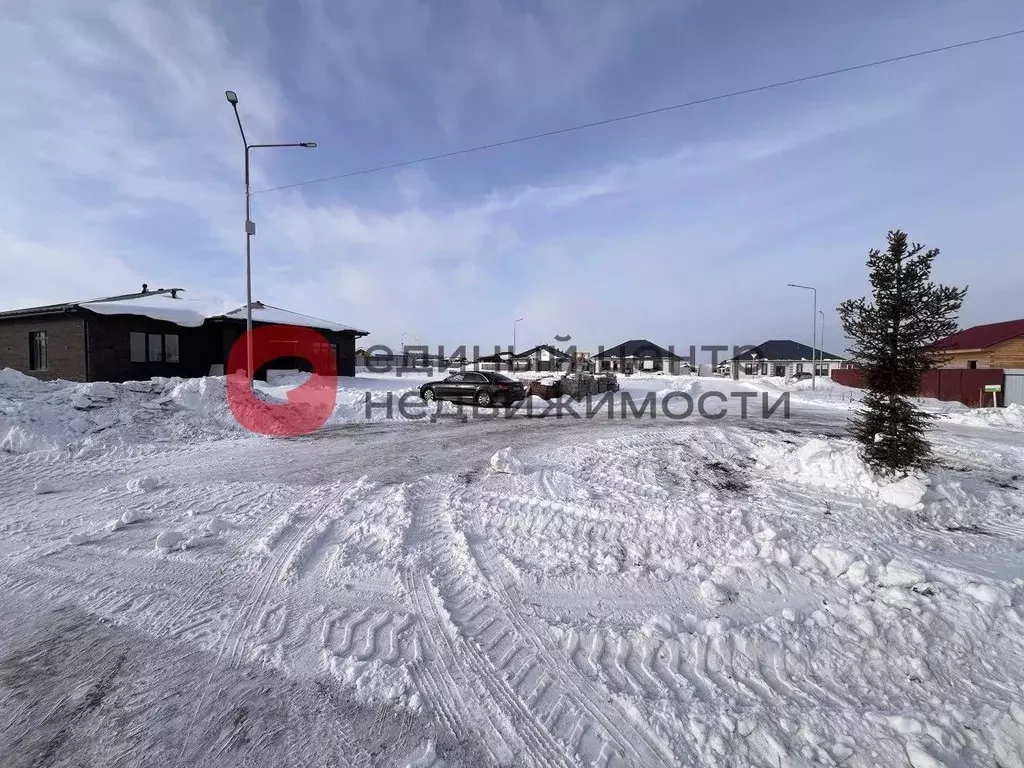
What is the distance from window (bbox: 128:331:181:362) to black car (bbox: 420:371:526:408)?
1315cm

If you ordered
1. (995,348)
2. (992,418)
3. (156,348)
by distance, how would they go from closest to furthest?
1. (992,418)
2. (156,348)
3. (995,348)

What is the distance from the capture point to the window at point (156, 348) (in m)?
20.3

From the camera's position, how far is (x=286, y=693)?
269cm

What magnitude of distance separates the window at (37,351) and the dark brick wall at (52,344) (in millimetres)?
166

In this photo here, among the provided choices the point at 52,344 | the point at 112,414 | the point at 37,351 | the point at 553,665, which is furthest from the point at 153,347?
the point at 553,665

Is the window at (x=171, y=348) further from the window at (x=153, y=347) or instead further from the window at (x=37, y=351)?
the window at (x=37, y=351)

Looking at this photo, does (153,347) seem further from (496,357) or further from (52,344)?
(496,357)

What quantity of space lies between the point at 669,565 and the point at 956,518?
4.30m

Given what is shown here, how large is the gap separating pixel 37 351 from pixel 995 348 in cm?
5768

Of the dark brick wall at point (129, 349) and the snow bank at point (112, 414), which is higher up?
the dark brick wall at point (129, 349)

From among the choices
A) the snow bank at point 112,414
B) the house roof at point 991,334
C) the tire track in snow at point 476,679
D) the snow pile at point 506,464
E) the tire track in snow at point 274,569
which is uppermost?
the house roof at point 991,334

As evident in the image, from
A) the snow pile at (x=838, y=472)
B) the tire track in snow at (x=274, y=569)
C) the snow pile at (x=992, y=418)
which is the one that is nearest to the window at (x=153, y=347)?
the tire track in snow at (x=274, y=569)

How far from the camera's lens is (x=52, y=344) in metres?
19.3

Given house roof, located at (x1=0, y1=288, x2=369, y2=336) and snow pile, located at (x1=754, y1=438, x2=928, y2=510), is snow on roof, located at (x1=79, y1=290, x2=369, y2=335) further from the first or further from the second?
snow pile, located at (x1=754, y1=438, x2=928, y2=510)
